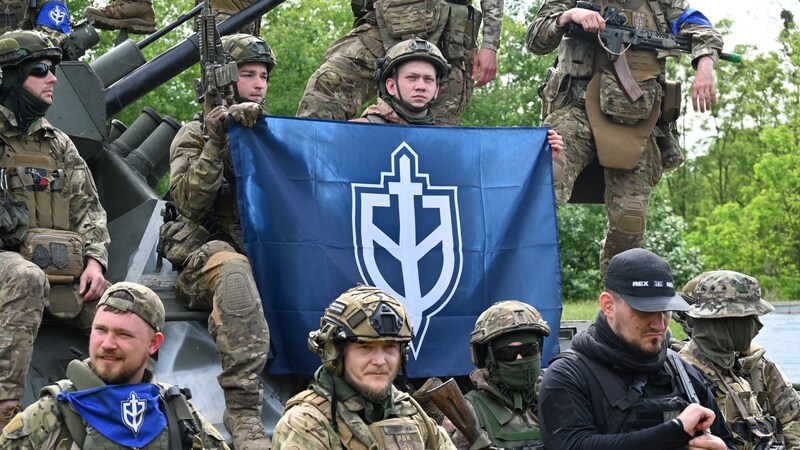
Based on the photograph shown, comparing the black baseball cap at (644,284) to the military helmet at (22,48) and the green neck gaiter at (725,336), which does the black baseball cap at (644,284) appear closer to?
the green neck gaiter at (725,336)

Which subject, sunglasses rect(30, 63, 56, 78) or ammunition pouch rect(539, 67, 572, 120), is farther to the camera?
ammunition pouch rect(539, 67, 572, 120)

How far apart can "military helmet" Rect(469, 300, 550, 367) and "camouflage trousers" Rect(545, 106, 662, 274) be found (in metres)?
2.49

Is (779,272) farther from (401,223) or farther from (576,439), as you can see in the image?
(576,439)

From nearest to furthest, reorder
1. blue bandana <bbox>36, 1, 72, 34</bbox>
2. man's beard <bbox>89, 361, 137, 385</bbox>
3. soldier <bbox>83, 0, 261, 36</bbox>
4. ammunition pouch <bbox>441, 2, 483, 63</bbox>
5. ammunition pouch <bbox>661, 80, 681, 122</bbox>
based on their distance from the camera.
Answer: man's beard <bbox>89, 361, 137, 385</bbox> → blue bandana <bbox>36, 1, 72, 34</bbox> → ammunition pouch <bbox>441, 2, 483, 63</bbox> → ammunition pouch <bbox>661, 80, 681, 122</bbox> → soldier <bbox>83, 0, 261, 36</bbox>

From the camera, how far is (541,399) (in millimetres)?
6285

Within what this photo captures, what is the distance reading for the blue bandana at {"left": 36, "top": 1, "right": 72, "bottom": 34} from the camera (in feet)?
34.3

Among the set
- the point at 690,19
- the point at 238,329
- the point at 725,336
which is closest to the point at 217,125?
the point at 238,329

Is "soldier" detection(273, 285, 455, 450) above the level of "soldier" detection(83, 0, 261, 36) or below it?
below

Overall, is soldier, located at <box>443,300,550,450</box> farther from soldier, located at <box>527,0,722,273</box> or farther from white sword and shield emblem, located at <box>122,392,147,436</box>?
soldier, located at <box>527,0,722,273</box>

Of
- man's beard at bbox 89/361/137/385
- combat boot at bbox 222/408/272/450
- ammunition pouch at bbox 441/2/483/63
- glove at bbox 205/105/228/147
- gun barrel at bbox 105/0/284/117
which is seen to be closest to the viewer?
man's beard at bbox 89/361/137/385

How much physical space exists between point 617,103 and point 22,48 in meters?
4.18

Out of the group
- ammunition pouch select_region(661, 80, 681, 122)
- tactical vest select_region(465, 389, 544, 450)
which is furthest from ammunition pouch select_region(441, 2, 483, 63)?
tactical vest select_region(465, 389, 544, 450)

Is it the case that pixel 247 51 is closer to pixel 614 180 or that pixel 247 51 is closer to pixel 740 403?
pixel 614 180

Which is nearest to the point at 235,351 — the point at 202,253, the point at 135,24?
the point at 202,253
